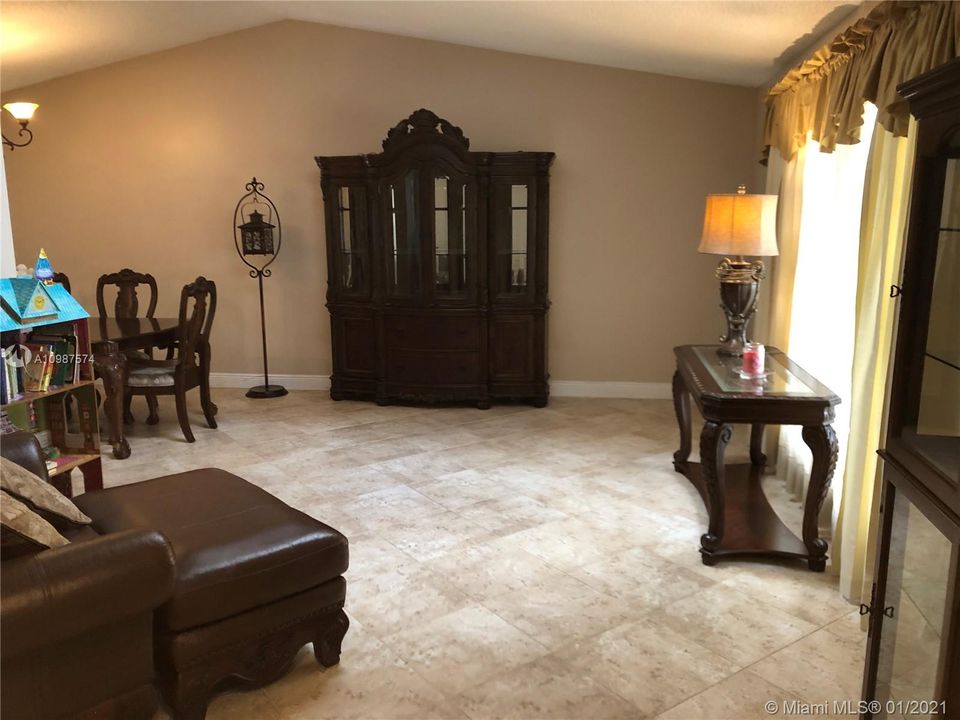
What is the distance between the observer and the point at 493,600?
9.04ft

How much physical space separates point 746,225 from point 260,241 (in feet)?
11.9

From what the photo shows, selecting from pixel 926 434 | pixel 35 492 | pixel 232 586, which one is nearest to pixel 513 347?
pixel 232 586

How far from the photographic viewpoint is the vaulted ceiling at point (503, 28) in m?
3.61

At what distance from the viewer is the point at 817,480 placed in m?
2.98

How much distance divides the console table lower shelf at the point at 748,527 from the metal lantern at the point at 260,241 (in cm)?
340

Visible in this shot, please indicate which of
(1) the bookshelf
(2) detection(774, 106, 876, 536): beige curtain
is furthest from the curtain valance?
(1) the bookshelf

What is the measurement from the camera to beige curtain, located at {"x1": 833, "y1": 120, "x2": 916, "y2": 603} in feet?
8.25

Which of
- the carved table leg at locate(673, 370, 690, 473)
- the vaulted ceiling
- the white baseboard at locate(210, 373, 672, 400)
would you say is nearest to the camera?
the vaulted ceiling

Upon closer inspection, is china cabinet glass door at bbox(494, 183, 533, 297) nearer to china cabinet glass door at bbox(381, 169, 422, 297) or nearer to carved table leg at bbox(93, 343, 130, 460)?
china cabinet glass door at bbox(381, 169, 422, 297)

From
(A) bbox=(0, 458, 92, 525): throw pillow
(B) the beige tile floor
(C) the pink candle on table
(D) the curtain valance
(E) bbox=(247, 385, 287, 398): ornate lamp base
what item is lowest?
(B) the beige tile floor

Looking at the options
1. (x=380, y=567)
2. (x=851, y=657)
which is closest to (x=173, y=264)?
(x=380, y=567)

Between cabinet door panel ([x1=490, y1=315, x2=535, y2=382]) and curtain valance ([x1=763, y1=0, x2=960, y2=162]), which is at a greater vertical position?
curtain valance ([x1=763, y1=0, x2=960, y2=162])

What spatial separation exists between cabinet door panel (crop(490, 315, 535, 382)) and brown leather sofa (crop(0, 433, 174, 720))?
3758 mm

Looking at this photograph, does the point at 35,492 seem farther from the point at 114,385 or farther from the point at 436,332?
the point at 436,332
